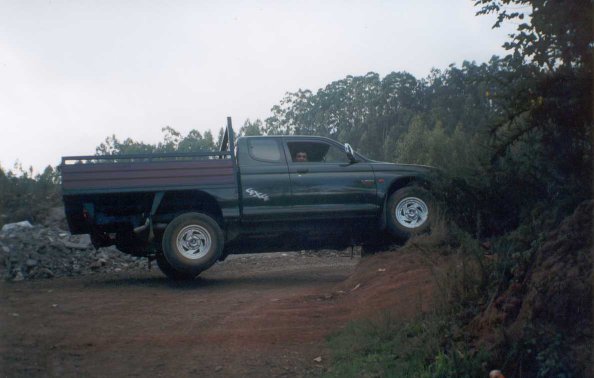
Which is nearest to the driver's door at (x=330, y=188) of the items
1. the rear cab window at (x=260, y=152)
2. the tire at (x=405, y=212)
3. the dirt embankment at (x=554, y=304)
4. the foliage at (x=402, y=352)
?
the rear cab window at (x=260, y=152)

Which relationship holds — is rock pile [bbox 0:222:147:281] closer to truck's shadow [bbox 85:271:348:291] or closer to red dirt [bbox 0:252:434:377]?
red dirt [bbox 0:252:434:377]

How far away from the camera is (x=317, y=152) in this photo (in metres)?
12.0

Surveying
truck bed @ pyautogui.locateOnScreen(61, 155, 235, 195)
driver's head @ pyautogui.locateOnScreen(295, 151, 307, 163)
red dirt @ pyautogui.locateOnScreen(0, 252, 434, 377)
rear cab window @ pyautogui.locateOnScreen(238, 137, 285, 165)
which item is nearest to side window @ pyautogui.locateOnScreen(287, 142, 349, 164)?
driver's head @ pyautogui.locateOnScreen(295, 151, 307, 163)

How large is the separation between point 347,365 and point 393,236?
5955mm

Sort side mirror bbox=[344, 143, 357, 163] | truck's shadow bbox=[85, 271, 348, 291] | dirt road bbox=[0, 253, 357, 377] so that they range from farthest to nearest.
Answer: side mirror bbox=[344, 143, 357, 163]
truck's shadow bbox=[85, 271, 348, 291]
dirt road bbox=[0, 253, 357, 377]

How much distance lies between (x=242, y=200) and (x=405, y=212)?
2.64 m

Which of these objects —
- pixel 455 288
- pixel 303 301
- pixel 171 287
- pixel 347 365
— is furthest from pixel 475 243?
pixel 171 287

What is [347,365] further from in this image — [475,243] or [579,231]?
[579,231]

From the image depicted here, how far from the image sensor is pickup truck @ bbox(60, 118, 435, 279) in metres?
10.8

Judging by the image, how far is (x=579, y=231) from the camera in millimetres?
5367

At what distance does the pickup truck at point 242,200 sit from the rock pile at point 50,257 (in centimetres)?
250

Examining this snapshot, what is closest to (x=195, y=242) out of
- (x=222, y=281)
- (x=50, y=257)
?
(x=222, y=281)

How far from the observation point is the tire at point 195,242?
1105cm

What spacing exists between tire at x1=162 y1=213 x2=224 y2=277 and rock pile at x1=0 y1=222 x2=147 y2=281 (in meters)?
3.69
